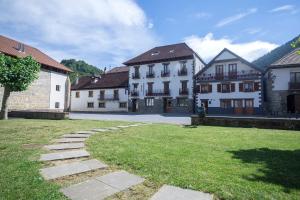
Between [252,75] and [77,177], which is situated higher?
[252,75]

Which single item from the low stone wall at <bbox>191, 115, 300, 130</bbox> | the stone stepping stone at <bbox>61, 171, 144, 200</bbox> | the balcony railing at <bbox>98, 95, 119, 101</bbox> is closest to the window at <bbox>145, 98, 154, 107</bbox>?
the balcony railing at <bbox>98, 95, 119, 101</bbox>

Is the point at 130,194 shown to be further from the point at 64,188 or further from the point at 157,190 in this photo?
the point at 64,188

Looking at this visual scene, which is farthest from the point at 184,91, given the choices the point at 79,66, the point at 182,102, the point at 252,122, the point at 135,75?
the point at 79,66

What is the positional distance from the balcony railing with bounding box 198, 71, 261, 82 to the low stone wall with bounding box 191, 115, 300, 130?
71.2ft

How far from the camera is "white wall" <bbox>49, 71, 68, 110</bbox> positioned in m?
36.7

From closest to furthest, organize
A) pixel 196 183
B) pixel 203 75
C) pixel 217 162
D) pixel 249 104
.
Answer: pixel 196 183
pixel 217 162
pixel 249 104
pixel 203 75

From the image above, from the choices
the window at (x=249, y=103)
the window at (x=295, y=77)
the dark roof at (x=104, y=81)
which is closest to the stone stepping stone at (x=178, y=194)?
the window at (x=295, y=77)

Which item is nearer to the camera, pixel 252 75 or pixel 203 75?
pixel 252 75

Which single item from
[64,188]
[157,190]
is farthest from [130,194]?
[64,188]

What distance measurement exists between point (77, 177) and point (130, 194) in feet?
4.64

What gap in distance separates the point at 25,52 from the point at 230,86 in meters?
31.8

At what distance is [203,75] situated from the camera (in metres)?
37.9

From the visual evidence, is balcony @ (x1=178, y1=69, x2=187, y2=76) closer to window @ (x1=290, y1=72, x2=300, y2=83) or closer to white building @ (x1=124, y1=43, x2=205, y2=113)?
white building @ (x1=124, y1=43, x2=205, y2=113)

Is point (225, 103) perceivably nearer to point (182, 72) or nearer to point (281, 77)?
point (281, 77)
